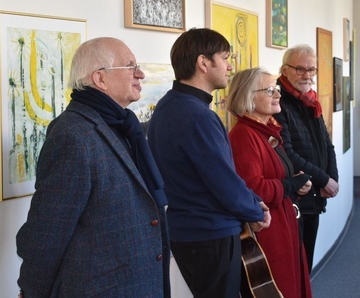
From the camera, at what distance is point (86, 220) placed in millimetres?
1803

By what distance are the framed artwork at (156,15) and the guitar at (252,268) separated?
104 cm

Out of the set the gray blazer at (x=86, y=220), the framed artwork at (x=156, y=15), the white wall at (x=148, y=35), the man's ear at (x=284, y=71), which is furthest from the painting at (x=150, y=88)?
the man's ear at (x=284, y=71)

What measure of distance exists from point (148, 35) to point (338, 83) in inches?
165

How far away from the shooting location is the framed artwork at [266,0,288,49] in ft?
13.9

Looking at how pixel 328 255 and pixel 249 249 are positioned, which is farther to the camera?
pixel 328 255

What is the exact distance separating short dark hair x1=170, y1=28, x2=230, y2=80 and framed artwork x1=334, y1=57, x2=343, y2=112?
13.1 ft

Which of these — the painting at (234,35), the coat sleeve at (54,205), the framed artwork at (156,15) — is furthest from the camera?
the painting at (234,35)

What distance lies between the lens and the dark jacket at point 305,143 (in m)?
3.47

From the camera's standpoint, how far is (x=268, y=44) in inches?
167

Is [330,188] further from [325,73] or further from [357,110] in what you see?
[357,110]

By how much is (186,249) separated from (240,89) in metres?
0.97

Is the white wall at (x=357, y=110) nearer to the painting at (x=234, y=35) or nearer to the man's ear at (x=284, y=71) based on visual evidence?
the painting at (x=234, y=35)

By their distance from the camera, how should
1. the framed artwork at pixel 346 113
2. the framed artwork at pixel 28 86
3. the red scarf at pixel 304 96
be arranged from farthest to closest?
A: the framed artwork at pixel 346 113 < the red scarf at pixel 304 96 < the framed artwork at pixel 28 86

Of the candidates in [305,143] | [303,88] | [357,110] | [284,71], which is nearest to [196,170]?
[305,143]
